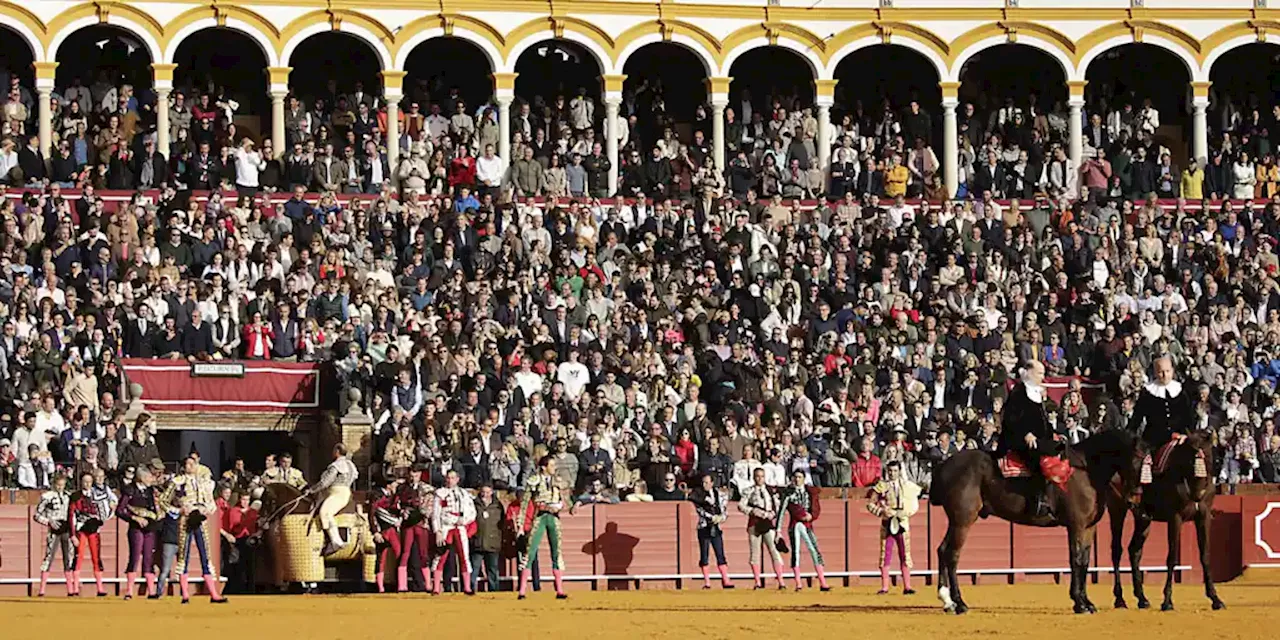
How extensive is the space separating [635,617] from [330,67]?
69.0ft

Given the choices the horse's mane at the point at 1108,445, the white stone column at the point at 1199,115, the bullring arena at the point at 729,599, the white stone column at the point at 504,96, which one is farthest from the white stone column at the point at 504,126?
the horse's mane at the point at 1108,445

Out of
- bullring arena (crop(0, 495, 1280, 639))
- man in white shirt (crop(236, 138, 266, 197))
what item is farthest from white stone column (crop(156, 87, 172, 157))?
A: bullring arena (crop(0, 495, 1280, 639))

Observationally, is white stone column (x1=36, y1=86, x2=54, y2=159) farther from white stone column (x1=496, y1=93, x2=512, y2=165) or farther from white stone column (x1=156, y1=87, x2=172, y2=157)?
white stone column (x1=496, y1=93, x2=512, y2=165)

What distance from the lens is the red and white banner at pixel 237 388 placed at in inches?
1236

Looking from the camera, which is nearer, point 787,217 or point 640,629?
point 640,629

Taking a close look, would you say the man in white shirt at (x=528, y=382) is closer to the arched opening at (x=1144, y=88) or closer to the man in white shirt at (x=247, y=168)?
the man in white shirt at (x=247, y=168)

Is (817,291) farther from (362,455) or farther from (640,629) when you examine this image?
(640,629)

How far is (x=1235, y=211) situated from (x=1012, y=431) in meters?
17.0

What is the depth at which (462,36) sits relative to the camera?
136 ft

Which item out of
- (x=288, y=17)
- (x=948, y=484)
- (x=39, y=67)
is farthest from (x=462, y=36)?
(x=948, y=484)

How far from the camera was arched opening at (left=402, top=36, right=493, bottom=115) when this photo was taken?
139 feet

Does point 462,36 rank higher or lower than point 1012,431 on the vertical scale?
higher

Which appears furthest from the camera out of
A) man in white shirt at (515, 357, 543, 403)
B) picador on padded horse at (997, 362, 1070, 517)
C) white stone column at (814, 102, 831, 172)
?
white stone column at (814, 102, 831, 172)

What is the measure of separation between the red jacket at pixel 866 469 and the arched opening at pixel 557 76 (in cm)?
1290
